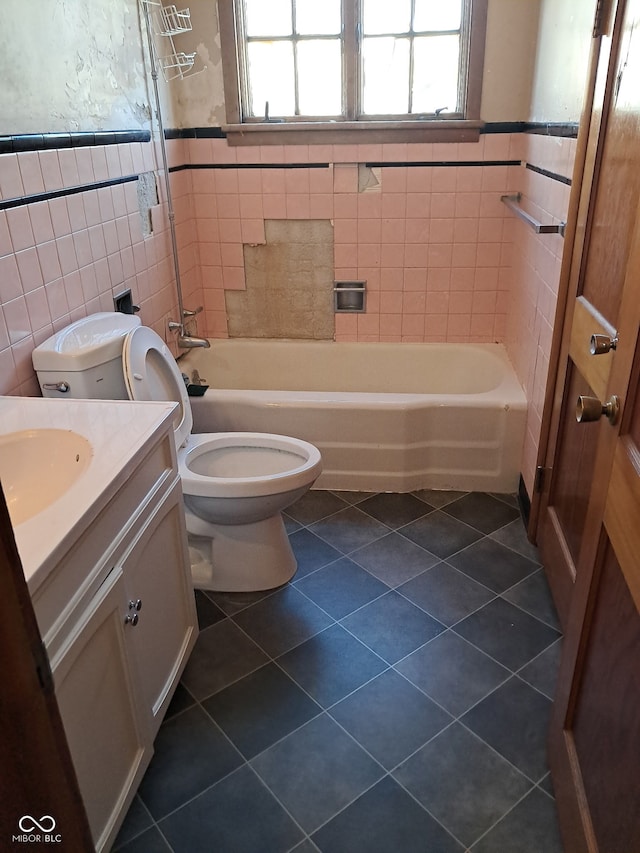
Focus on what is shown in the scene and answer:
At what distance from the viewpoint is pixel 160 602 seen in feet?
4.94

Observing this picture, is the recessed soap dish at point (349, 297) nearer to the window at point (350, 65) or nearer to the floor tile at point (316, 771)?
the window at point (350, 65)

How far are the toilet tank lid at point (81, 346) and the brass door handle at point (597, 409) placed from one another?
1.23 m

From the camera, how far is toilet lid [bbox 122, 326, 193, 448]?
176 centimetres

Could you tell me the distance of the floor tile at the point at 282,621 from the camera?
1.87 meters

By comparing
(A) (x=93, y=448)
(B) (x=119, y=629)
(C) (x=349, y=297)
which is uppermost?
(A) (x=93, y=448)

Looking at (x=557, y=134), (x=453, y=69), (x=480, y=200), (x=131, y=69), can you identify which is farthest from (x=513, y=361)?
(x=131, y=69)

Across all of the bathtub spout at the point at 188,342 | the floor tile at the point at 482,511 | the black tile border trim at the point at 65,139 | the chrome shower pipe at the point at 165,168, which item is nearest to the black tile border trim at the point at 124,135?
the black tile border trim at the point at 65,139

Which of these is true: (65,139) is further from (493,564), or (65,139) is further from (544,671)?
(544,671)

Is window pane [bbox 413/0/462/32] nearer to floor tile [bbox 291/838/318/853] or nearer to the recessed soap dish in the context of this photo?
the recessed soap dish

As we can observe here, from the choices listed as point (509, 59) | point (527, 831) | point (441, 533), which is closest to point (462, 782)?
point (527, 831)

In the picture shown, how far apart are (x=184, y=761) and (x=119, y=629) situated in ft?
1.55

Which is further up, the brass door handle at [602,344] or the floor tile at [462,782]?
the brass door handle at [602,344]

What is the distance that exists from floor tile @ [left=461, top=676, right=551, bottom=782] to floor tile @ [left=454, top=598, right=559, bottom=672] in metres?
0.09

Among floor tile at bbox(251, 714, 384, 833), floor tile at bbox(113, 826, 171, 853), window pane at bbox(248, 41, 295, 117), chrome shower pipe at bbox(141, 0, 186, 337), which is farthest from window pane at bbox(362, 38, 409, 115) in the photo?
floor tile at bbox(113, 826, 171, 853)
